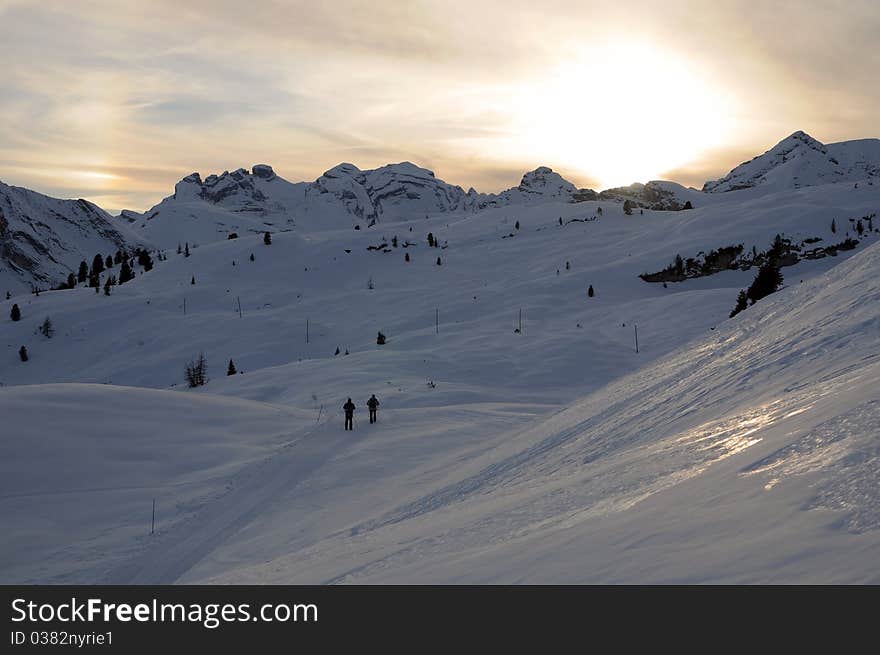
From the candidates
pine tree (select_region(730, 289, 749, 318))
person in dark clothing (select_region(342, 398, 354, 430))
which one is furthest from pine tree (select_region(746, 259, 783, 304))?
person in dark clothing (select_region(342, 398, 354, 430))

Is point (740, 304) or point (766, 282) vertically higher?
point (766, 282)

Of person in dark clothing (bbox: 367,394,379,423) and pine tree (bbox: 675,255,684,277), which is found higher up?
pine tree (bbox: 675,255,684,277)

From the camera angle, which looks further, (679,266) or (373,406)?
(679,266)

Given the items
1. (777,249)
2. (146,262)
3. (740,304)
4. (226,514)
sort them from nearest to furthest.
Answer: (226,514) → (740,304) → (777,249) → (146,262)

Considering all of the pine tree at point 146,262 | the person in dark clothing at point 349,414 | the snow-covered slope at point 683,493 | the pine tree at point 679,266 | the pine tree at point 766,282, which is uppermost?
the pine tree at point 146,262

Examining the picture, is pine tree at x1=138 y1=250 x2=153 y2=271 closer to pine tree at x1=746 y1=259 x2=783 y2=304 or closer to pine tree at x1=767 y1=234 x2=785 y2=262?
pine tree at x1=767 y1=234 x2=785 y2=262

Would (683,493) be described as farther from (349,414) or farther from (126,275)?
(126,275)

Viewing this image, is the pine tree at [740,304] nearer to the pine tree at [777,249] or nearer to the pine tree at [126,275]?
the pine tree at [777,249]

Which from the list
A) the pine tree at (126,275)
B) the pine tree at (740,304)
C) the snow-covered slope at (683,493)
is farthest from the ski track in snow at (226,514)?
the pine tree at (126,275)

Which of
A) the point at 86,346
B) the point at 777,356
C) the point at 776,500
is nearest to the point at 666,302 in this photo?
the point at 777,356

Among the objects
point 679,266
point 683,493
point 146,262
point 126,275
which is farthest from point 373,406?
point 146,262
